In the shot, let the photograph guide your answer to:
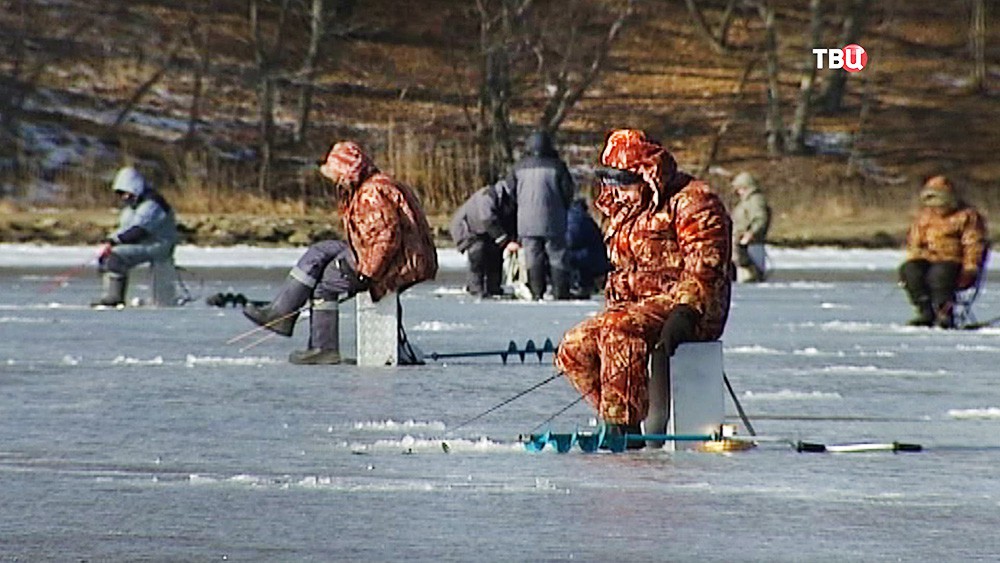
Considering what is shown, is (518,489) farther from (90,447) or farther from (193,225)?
(193,225)

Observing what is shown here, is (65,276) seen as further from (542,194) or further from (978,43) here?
(978,43)

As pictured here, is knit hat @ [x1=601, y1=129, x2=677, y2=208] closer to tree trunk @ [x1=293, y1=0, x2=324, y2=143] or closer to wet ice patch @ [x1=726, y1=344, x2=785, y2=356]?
wet ice patch @ [x1=726, y1=344, x2=785, y2=356]

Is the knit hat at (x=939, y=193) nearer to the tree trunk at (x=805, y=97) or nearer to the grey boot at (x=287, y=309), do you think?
the grey boot at (x=287, y=309)

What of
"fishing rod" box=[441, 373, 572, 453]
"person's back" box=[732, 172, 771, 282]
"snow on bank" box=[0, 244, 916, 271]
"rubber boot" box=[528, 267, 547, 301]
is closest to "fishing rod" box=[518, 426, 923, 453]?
"fishing rod" box=[441, 373, 572, 453]

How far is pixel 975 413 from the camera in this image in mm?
14688

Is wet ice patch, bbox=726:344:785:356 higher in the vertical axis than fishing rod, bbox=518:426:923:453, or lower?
higher

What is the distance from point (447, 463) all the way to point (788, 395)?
4307 millimetres

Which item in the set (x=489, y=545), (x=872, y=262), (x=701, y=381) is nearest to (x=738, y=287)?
(x=872, y=262)

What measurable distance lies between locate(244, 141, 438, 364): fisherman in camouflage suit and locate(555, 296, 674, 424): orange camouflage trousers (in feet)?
17.0

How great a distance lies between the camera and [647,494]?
427 inches

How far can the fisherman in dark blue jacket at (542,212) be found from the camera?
1144 inches

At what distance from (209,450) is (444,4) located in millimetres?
55666

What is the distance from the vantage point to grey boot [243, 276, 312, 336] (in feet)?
61.2

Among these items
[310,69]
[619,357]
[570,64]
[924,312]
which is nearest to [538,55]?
[570,64]
